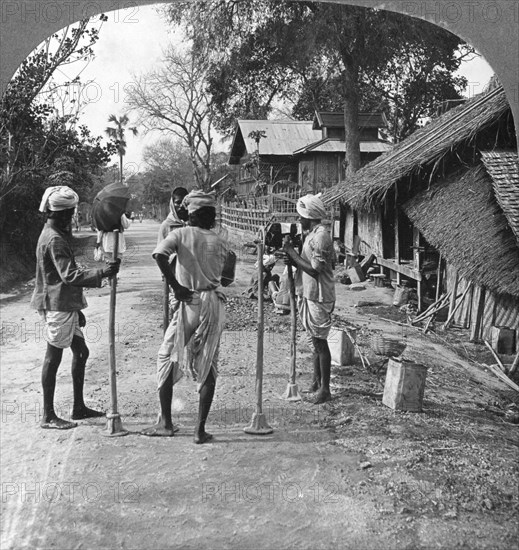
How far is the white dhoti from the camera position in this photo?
4438 mm

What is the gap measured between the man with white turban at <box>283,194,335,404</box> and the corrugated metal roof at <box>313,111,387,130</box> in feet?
74.0

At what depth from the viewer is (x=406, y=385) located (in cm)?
524

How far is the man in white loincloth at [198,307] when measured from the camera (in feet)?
14.4

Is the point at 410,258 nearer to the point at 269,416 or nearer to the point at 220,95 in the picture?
the point at 269,416

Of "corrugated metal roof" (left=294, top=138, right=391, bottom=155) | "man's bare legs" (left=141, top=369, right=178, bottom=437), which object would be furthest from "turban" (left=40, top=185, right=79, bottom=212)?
"corrugated metal roof" (left=294, top=138, right=391, bottom=155)

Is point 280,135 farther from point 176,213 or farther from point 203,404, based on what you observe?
point 203,404

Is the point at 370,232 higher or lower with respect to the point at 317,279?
higher

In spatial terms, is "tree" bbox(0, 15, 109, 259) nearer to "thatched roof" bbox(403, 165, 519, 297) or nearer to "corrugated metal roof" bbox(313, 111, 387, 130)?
"thatched roof" bbox(403, 165, 519, 297)

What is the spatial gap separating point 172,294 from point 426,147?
8.83 metres

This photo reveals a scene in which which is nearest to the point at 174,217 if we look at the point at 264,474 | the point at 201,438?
the point at 201,438

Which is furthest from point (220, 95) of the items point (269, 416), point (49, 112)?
point (269, 416)

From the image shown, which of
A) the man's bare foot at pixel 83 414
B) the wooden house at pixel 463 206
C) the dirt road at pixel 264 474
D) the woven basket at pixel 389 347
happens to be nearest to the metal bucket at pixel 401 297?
the wooden house at pixel 463 206

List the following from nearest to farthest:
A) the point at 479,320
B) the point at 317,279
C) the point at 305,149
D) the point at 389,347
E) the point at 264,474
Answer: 1. the point at 264,474
2. the point at 317,279
3. the point at 389,347
4. the point at 479,320
5. the point at 305,149

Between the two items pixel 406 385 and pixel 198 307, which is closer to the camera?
pixel 198 307
